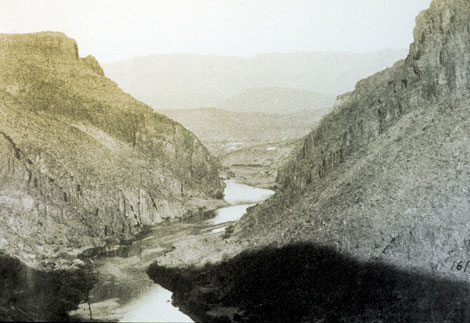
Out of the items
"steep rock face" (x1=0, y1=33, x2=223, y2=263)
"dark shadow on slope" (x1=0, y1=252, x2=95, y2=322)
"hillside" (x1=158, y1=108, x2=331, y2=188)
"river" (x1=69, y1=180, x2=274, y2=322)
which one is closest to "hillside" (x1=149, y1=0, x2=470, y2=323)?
"river" (x1=69, y1=180, x2=274, y2=322)

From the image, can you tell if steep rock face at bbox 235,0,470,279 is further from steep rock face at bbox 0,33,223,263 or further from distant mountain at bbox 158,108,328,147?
distant mountain at bbox 158,108,328,147

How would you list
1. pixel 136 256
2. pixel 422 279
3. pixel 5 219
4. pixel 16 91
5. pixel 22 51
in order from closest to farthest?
pixel 422 279, pixel 5 219, pixel 136 256, pixel 16 91, pixel 22 51

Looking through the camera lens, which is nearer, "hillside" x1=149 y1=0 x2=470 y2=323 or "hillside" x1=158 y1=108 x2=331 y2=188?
"hillside" x1=149 y1=0 x2=470 y2=323

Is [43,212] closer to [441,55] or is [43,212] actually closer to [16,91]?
[16,91]

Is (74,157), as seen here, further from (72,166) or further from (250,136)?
(250,136)

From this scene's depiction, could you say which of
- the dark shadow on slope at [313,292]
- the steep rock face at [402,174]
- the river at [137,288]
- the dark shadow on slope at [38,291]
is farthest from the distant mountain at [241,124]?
the dark shadow on slope at [313,292]

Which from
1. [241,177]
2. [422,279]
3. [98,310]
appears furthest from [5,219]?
[241,177]
